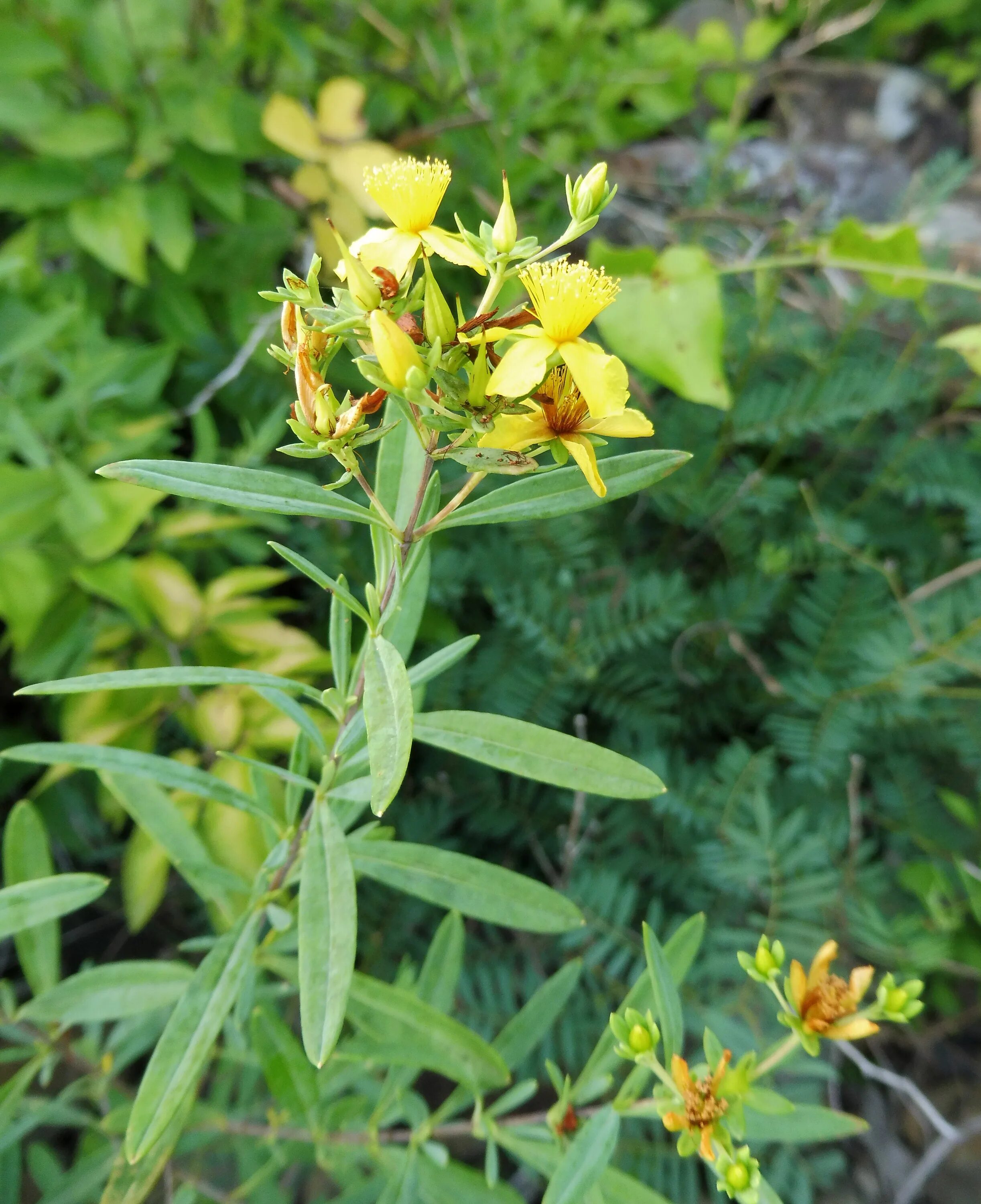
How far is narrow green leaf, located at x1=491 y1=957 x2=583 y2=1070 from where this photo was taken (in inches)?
35.8

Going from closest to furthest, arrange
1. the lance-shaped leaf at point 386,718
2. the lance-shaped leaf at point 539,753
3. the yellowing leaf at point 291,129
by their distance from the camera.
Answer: the lance-shaped leaf at point 386,718 → the lance-shaped leaf at point 539,753 → the yellowing leaf at point 291,129

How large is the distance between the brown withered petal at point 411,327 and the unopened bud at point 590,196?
0.43ft

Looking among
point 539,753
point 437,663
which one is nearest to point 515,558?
point 437,663

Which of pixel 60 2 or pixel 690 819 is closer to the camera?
pixel 690 819

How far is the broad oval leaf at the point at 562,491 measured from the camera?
0.61m

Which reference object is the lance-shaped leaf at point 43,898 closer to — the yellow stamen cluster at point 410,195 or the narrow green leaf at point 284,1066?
the narrow green leaf at point 284,1066

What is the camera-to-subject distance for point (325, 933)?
62 centimetres

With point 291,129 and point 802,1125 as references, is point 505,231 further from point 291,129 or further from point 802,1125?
point 291,129

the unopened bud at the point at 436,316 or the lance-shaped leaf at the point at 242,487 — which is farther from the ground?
the unopened bud at the point at 436,316

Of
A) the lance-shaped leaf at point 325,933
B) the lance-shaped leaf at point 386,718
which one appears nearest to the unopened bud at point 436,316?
the lance-shaped leaf at point 386,718

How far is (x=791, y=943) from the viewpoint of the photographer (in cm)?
119

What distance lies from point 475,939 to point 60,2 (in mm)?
1766

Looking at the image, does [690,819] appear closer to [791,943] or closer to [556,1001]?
[791,943]

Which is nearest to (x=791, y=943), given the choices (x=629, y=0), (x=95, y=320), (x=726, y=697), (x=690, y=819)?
(x=690, y=819)
